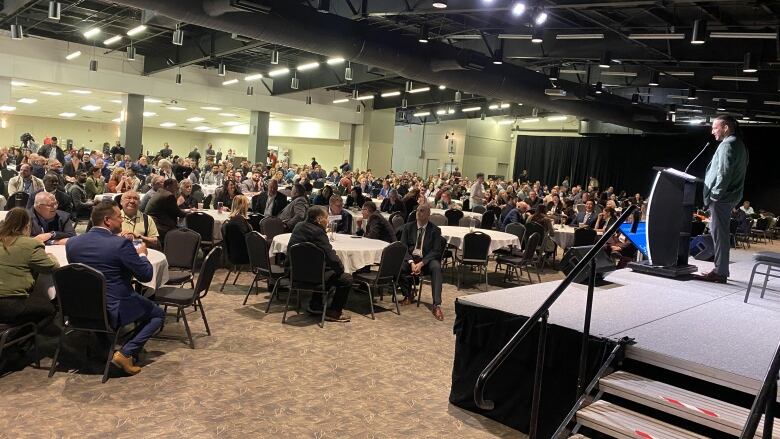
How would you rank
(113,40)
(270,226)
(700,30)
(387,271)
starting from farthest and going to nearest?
(113,40)
(700,30)
(270,226)
(387,271)

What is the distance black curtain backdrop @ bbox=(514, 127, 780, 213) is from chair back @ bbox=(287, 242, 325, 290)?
2069cm

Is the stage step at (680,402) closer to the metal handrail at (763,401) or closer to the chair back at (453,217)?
the metal handrail at (763,401)

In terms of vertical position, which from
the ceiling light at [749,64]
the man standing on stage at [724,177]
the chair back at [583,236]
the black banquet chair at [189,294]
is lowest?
the black banquet chair at [189,294]

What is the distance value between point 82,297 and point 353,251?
2979 millimetres

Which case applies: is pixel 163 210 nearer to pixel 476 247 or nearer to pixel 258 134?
pixel 476 247

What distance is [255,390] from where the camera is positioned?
14.4 feet

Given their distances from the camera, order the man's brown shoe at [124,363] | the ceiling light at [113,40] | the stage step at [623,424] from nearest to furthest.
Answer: the stage step at [623,424]
the man's brown shoe at [124,363]
the ceiling light at [113,40]

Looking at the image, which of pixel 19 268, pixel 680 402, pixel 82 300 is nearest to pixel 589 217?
pixel 680 402

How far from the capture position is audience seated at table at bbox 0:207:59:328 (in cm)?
422

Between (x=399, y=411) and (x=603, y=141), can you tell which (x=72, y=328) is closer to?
(x=399, y=411)

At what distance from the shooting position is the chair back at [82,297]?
4.09m

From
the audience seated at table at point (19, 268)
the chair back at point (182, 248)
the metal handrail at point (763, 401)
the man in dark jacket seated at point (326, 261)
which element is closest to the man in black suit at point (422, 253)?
the man in dark jacket seated at point (326, 261)

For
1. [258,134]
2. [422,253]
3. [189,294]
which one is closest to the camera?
[189,294]

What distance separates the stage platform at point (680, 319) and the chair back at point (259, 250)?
9.62 feet
